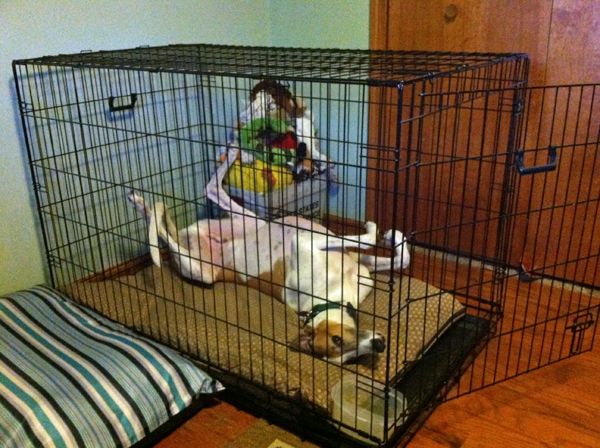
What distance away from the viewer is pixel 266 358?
5.79ft

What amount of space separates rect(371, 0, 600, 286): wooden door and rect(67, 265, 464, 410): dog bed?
48 centimetres

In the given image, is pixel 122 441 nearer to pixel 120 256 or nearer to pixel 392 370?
pixel 392 370

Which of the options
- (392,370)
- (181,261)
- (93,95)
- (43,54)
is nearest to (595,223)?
(392,370)

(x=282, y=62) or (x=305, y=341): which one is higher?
(x=282, y=62)

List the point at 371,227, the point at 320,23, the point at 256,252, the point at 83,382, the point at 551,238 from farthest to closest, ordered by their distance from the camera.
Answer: the point at 320,23 → the point at 551,238 → the point at 256,252 → the point at 371,227 → the point at 83,382

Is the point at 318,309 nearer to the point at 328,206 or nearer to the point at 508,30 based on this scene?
the point at 328,206

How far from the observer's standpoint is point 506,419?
66.2 inches

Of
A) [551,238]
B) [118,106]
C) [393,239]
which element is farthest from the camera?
[551,238]

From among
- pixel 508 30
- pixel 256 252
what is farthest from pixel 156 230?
pixel 508 30

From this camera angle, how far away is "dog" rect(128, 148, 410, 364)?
1.74 metres

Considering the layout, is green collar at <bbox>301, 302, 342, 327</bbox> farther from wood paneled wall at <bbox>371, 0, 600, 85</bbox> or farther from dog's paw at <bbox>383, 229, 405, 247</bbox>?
wood paneled wall at <bbox>371, 0, 600, 85</bbox>

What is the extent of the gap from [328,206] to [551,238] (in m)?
1.15

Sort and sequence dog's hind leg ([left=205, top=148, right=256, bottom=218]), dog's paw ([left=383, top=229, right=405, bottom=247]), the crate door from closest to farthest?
dog's paw ([left=383, top=229, right=405, bottom=247]) → the crate door → dog's hind leg ([left=205, top=148, right=256, bottom=218])

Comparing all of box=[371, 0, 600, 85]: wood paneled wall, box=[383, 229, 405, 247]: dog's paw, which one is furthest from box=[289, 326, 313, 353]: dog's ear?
box=[371, 0, 600, 85]: wood paneled wall
